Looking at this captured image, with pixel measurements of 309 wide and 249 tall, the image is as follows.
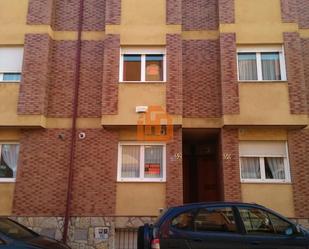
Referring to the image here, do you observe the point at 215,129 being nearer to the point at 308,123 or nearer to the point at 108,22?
the point at 308,123

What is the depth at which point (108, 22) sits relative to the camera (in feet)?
34.8

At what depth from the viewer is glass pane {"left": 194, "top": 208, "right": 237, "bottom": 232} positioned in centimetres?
594

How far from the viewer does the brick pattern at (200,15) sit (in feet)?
35.8

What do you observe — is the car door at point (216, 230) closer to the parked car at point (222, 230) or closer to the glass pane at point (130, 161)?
the parked car at point (222, 230)

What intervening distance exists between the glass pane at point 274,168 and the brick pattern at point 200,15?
14.8ft

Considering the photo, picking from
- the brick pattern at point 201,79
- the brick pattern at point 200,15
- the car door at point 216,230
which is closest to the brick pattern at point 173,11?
the brick pattern at point 200,15

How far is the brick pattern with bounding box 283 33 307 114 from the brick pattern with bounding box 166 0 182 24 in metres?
3.29

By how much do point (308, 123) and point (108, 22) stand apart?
6.75 m

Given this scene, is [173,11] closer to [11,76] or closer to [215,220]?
[11,76]

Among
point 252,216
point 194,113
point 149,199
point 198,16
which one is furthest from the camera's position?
point 198,16

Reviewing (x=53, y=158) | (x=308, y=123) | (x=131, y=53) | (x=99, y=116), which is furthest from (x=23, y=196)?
(x=308, y=123)

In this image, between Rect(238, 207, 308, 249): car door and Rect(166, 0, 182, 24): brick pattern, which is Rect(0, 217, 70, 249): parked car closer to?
Rect(238, 207, 308, 249): car door

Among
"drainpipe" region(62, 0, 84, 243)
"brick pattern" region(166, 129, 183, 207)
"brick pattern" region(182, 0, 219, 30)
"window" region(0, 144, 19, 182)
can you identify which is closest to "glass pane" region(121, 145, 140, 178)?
"brick pattern" region(166, 129, 183, 207)

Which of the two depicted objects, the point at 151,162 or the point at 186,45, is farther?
the point at 186,45
